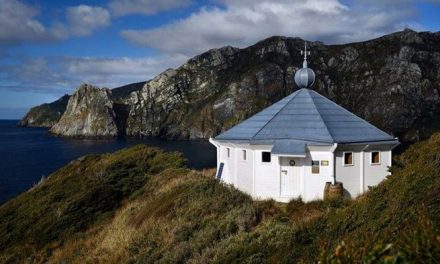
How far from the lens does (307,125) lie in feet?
73.7

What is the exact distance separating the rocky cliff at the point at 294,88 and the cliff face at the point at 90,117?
5550 millimetres

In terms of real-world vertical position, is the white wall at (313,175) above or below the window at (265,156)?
below

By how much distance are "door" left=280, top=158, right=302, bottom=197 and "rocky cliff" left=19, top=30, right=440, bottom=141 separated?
117 meters

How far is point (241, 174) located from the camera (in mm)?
22875

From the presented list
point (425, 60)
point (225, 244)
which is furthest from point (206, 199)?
point (425, 60)

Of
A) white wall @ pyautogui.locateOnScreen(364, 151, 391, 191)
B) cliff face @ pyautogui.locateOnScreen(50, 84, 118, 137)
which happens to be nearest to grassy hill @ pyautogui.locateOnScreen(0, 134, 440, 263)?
white wall @ pyautogui.locateOnScreen(364, 151, 391, 191)

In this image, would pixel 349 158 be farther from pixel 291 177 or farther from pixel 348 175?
pixel 291 177

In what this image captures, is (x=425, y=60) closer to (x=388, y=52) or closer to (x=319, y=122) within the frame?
(x=388, y=52)

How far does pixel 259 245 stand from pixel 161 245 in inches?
189

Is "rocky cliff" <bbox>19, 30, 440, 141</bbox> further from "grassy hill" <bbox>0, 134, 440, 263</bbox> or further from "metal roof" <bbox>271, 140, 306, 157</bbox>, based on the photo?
"metal roof" <bbox>271, 140, 306, 157</bbox>

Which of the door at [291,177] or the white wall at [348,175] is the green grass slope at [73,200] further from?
the white wall at [348,175]

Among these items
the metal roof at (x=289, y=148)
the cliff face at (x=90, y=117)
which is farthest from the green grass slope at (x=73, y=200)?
the cliff face at (x=90, y=117)

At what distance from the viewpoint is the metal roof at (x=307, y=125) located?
2169 cm

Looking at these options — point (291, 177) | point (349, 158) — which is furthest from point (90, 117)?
point (349, 158)
